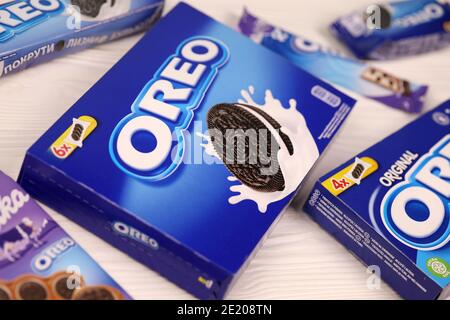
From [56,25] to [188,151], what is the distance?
0.27 metres

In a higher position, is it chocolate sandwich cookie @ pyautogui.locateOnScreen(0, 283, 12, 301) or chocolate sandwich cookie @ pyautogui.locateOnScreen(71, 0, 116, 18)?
chocolate sandwich cookie @ pyautogui.locateOnScreen(71, 0, 116, 18)

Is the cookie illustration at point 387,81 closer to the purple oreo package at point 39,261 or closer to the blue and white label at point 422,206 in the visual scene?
the blue and white label at point 422,206

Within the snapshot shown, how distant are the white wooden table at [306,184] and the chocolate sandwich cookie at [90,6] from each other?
0.06 metres

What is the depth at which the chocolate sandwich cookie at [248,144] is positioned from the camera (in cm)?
68

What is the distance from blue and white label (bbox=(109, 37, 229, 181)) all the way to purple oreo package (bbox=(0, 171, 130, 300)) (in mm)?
104

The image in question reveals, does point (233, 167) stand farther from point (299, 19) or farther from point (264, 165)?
point (299, 19)

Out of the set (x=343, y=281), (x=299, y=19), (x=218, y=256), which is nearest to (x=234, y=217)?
(x=218, y=256)

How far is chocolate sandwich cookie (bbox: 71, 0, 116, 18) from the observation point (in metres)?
0.80

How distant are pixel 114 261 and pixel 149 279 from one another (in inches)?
1.8

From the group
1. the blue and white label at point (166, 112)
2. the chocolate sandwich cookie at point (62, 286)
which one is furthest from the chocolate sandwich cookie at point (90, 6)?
the chocolate sandwich cookie at point (62, 286)

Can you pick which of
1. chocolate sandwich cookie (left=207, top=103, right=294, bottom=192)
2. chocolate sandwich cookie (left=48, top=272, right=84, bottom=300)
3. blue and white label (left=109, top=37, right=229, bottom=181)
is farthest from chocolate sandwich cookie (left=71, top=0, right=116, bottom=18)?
chocolate sandwich cookie (left=48, top=272, right=84, bottom=300)

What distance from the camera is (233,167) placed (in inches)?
26.6

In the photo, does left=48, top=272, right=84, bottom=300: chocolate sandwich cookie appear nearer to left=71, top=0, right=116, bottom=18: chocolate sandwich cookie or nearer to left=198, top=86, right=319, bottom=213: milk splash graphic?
left=198, top=86, right=319, bottom=213: milk splash graphic

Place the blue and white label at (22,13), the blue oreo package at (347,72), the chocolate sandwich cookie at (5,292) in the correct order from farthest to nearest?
the blue oreo package at (347,72)
the blue and white label at (22,13)
the chocolate sandwich cookie at (5,292)
